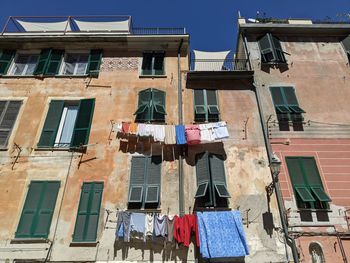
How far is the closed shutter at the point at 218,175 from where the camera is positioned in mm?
10791

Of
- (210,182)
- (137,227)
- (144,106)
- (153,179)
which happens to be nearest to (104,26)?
(144,106)

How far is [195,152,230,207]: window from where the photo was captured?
35.3 feet

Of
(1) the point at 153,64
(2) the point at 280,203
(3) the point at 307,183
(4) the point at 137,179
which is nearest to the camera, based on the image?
(2) the point at 280,203

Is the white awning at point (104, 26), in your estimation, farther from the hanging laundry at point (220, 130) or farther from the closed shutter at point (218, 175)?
the closed shutter at point (218, 175)

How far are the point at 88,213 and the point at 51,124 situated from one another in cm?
402

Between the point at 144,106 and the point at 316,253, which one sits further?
the point at 144,106

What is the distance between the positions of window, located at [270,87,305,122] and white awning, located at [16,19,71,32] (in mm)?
10359

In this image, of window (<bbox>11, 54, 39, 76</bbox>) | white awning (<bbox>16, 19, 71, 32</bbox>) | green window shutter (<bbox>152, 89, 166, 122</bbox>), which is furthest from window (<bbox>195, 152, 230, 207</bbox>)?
white awning (<bbox>16, 19, 71, 32</bbox>)

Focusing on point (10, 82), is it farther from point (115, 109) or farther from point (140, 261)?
point (140, 261)

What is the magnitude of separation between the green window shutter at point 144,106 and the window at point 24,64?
17.1ft

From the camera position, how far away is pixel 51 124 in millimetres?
12672

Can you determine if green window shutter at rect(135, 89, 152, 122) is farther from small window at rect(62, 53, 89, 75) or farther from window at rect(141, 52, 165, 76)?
small window at rect(62, 53, 89, 75)

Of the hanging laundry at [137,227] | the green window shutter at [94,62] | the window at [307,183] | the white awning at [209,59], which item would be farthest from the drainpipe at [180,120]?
the window at [307,183]

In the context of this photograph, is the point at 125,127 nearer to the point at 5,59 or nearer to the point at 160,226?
the point at 160,226
